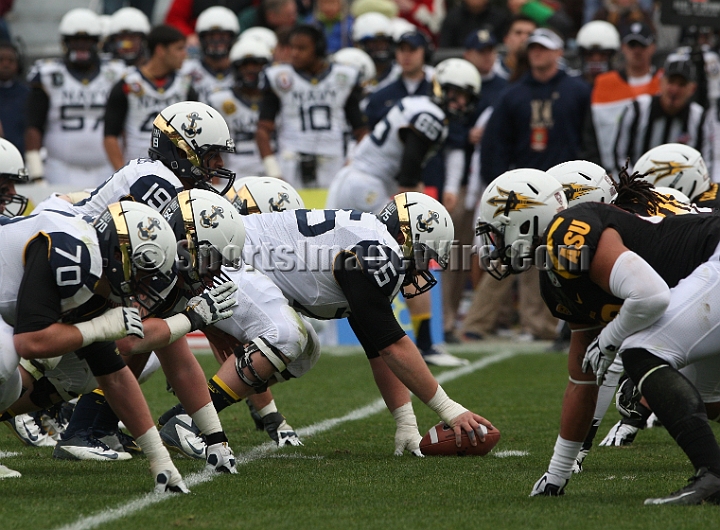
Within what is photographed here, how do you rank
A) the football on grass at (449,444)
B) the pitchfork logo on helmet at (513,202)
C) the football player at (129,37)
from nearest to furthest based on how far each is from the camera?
the pitchfork logo on helmet at (513,202) < the football on grass at (449,444) < the football player at (129,37)

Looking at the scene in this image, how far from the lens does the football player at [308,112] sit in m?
10.3

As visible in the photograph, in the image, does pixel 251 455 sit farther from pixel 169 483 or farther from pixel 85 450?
pixel 169 483

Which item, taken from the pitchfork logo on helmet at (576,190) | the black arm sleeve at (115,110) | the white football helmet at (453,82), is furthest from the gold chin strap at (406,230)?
the black arm sleeve at (115,110)

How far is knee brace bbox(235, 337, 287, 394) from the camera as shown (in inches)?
213

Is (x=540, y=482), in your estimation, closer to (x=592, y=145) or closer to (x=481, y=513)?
(x=481, y=513)

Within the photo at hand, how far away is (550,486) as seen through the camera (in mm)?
4465

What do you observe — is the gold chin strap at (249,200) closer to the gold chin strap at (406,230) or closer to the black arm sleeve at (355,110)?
the gold chin strap at (406,230)

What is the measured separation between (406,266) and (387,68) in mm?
6588

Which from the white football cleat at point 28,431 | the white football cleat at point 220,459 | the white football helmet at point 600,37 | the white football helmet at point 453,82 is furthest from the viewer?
the white football helmet at point 600,37

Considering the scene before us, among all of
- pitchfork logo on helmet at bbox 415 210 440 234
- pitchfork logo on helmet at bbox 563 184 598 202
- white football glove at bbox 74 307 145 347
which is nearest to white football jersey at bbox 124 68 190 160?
pitchfork logo on helmet at bbox 415 210 440 234

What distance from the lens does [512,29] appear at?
11508 millimetres

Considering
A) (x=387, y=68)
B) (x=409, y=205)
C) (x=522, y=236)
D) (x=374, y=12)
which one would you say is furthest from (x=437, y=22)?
(x=522, y=236)

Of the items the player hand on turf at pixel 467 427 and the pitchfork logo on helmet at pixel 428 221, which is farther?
the pitchfork logo on helmet at pixel 428 221

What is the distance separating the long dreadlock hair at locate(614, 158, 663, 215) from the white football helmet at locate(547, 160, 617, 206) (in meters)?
0.36
